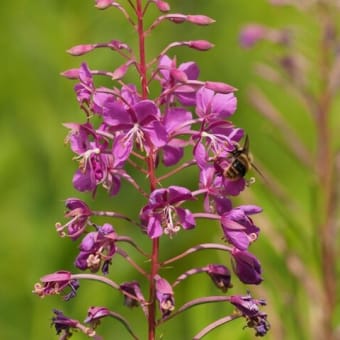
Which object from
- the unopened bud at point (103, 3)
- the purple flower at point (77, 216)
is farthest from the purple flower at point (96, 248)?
the unopened bud at point (103, 3)

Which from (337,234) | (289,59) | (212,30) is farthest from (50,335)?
(212,30)

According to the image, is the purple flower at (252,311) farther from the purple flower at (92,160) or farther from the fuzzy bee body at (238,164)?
the purple flower at (92,160)

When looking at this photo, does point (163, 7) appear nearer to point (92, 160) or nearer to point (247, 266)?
point (92, 160)

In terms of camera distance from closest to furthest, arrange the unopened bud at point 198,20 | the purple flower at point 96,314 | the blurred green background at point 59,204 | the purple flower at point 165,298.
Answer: the purple flower at point 165,298 < the purple flower at point 96,314 < the unopened bud at point 198,20 < the blurred green background at point 59,204

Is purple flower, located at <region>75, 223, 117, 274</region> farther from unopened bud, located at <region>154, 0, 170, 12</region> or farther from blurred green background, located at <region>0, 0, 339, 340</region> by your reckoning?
blurred green background, located at <region>0, 0, 339, 340</region>

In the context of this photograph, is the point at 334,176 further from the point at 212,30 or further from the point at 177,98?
the point at 212,30

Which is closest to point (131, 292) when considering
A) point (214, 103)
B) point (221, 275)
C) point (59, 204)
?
point (221, 275)
